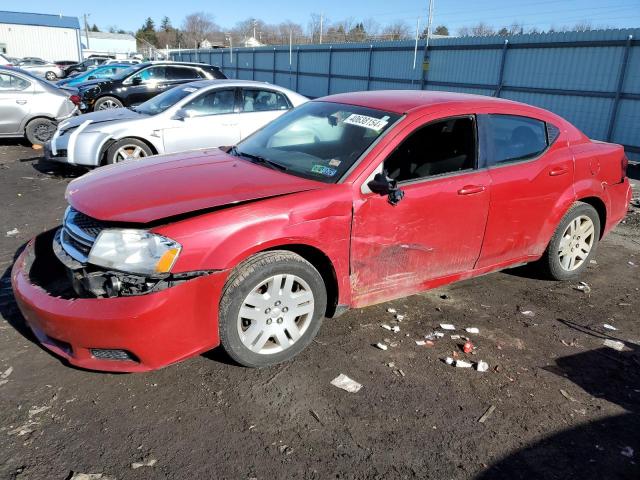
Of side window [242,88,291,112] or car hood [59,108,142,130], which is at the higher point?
side window [242,88,291,112]

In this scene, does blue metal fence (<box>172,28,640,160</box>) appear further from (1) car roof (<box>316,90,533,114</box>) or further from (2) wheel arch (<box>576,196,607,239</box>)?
(1) car roof (<box>316,90,533,114</box>)

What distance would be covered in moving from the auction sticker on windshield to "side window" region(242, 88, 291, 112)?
4803mm

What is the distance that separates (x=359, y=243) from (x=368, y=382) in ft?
2.90

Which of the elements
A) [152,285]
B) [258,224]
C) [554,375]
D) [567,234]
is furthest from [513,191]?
[152,285]

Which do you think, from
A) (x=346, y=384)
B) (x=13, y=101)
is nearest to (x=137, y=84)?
(x=13, y=101)

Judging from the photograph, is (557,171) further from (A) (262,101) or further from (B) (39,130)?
(B) (39,130)

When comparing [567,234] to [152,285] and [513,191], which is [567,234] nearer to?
[513,191]

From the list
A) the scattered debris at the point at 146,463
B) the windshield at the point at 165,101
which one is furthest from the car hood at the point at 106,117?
the scattered debris at the point at 146,463

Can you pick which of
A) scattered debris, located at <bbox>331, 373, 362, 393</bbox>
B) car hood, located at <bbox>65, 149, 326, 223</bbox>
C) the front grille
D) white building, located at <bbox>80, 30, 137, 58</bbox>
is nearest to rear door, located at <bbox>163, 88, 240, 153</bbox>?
car hood, located at <bbox>65, 149, 326, 223</bbox>

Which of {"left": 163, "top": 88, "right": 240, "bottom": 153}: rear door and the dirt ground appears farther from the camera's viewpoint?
{"left": 163, "top": 88, "right": 240, "bottom": 153}: rear door

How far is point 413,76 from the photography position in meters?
19.1

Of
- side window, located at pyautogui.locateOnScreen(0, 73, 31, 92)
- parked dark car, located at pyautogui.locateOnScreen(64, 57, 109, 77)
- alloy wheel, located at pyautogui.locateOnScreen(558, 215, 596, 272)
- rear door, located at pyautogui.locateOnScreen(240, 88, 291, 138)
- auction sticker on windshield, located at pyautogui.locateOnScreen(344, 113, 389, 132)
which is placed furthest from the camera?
parked dark car, located at pyautogui.locateOnScreen(64, 57, 109, 77)

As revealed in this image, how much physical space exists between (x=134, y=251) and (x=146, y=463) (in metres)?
1.09

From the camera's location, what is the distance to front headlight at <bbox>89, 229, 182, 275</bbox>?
9.11 ft
